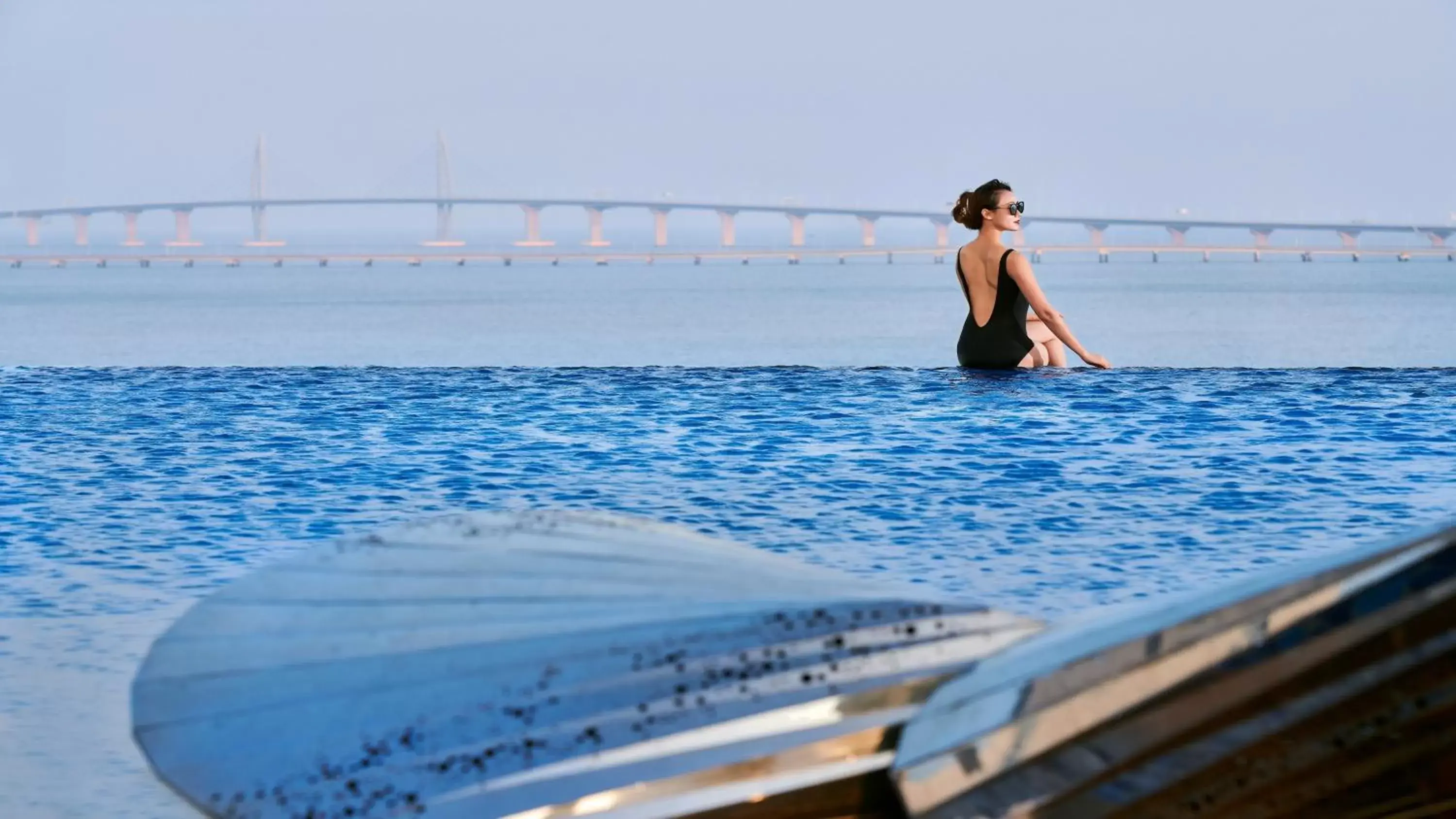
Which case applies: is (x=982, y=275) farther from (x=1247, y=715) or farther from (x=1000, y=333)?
(x=1247, y=715)

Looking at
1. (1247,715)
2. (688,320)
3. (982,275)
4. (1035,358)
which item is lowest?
(688,320)

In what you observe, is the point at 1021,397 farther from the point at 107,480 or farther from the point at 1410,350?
the point at 1410,350

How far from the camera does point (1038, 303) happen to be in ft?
32.7

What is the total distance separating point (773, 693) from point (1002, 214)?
23.1 ft

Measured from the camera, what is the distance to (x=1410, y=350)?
2642cm

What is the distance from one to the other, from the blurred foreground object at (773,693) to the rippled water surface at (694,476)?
1.07 ft

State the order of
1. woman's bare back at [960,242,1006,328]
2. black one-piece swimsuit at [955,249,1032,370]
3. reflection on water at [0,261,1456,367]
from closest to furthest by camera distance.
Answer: woman's bare back at [960,242,1006,328], black one-piece swimsuit at [955,249,1032,370], reflection on water at [0,261,1456,367]

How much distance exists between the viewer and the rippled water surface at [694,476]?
5.15 metres

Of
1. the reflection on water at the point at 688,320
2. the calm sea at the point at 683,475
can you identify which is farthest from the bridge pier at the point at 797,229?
the calm sea at the point at 683,475

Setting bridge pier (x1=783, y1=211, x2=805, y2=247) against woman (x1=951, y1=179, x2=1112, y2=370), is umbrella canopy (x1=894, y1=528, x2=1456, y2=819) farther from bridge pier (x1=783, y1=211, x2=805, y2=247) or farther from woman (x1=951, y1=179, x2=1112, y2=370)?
bridge pier (x1=783, y1=211, x2=805, y2=247)

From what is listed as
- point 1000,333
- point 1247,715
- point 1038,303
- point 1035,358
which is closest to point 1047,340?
point 1035,358

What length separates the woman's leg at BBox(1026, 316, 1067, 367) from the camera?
407 inches

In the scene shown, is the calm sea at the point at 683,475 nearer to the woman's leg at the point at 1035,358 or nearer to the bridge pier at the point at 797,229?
the woman's leg at the point at 1035,358

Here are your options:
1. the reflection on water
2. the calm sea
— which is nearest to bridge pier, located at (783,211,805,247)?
the reflection on water
